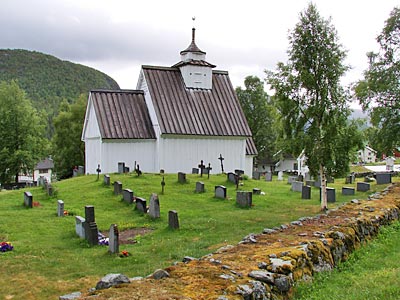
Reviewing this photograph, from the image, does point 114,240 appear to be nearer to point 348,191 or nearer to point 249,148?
point 348,191

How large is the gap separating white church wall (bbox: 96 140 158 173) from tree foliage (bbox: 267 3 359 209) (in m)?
14.2

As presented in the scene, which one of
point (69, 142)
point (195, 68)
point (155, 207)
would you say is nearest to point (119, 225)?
point (155, 207)

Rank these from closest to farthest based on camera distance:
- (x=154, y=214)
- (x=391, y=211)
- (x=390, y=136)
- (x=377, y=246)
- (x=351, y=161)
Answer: (x=377, y=246) < (x=391, y=211) < (x=154, y=214) < (x=351, y=161) < (x=390, y=136)

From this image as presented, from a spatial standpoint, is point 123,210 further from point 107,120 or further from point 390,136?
point 390,136

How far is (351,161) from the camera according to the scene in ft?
52.4

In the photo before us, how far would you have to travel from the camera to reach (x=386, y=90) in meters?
27.8

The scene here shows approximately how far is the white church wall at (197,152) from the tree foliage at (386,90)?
28.2ft

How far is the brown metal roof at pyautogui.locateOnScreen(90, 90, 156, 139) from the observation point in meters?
28.1

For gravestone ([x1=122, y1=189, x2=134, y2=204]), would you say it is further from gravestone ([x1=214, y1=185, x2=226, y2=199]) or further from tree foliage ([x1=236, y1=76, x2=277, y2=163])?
tree foliage ([x1=236, y1=76, x2=277, y2=163])

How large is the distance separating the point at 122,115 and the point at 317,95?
1619 centimetres

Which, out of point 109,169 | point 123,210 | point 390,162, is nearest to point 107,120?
point 109,169

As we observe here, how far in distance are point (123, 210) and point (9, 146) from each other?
110 ft

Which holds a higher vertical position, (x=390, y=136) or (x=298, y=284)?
(x=390, y=136)

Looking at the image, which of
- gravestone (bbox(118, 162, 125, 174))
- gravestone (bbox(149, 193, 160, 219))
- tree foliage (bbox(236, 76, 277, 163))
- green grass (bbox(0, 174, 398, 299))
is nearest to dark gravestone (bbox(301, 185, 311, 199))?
green grass (bbox(0, 174, 398, 299))
